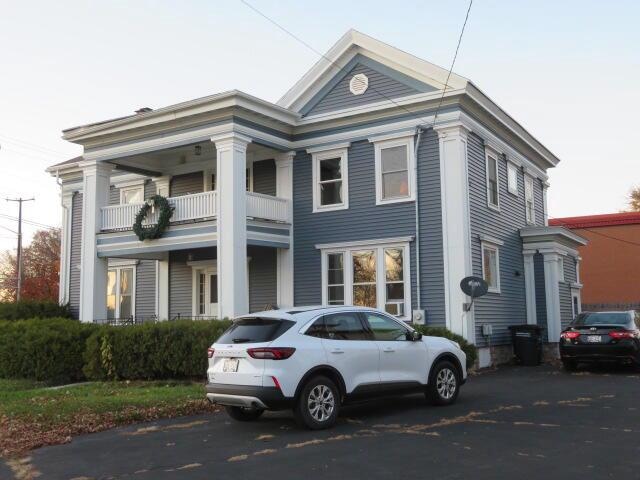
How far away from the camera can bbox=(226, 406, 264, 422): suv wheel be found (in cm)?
1012

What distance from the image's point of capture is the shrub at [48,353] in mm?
16656

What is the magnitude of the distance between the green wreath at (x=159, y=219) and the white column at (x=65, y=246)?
8.54m

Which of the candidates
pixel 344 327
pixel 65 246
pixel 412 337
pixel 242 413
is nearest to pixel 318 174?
pixel 412 337

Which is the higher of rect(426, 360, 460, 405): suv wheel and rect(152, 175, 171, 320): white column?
rect(152, 175, 171, 320): white column

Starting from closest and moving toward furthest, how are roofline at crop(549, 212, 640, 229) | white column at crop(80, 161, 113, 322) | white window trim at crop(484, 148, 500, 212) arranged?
white window trim at crop(484, 148, 500, 212)
white column at crop(80, 161, 113, 322)
roofline at crop(549, 212, 640, 229)

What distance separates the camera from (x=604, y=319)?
675 inches

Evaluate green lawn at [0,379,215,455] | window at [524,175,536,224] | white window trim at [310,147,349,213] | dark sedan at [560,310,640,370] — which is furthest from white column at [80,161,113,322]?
window at [524,175,536,224]

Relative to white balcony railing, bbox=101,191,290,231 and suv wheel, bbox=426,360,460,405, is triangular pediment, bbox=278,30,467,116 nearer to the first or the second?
white balcony railing, bbox=101,191,290,231

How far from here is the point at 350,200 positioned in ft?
65.0

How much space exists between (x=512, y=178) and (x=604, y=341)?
25.0 feet

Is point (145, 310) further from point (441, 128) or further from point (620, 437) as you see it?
point (620, 437)

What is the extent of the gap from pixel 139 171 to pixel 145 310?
4.87 meters

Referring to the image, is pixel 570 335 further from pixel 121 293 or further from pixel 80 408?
pixel 121 293

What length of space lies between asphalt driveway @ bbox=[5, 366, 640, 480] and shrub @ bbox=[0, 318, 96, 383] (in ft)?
23.3
